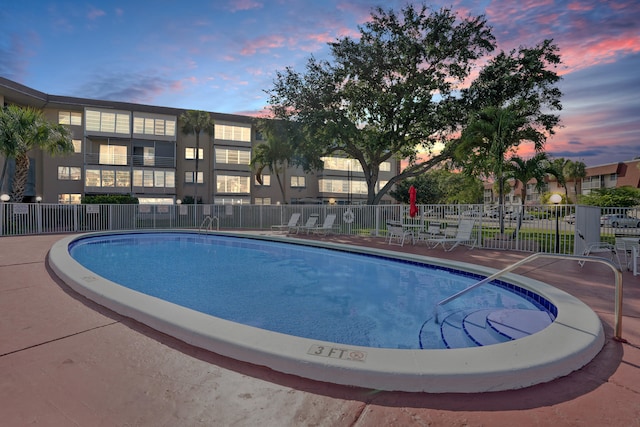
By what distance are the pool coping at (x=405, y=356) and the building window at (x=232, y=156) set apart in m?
34.0

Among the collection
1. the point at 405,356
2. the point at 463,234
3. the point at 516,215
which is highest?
the point at 516,215

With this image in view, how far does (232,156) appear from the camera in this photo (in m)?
37.2

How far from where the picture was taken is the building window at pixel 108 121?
105 ft

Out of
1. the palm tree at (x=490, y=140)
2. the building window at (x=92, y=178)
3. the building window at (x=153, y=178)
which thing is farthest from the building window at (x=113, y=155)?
the palm tree at (x=490, y=140)

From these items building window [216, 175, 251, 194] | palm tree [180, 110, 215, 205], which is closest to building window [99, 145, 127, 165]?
palm tree [180, 110, 215, 205]

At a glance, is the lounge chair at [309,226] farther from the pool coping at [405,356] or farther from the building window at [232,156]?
the building window at [232,156]

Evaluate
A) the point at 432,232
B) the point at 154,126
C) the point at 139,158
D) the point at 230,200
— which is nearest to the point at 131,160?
the point at 139,158

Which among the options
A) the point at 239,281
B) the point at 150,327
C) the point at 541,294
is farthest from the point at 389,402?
the point at 239,281

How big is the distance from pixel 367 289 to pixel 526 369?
17.5 feet

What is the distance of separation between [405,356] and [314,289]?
5137 mm

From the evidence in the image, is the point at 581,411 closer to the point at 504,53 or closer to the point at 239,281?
the point at 239,281

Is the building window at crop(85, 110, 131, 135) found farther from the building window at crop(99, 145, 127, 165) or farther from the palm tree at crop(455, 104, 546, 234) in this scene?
the palm tree at crop(455, 104, 546, 234)

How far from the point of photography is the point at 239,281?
8.75 metres

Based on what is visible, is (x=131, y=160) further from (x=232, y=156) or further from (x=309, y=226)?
(x=309, y=226)
